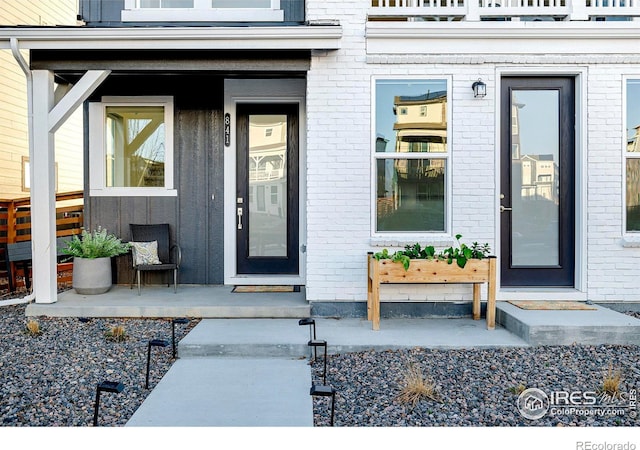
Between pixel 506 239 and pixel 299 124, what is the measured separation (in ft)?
9.25

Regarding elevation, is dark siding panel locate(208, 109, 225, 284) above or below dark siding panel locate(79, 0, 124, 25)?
below

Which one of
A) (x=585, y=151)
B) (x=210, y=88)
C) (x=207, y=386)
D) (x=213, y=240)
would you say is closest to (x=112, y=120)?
(x=210, y=88)

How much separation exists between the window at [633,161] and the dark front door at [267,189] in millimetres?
3678

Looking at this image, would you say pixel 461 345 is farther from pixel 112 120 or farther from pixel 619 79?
pixel 112 120

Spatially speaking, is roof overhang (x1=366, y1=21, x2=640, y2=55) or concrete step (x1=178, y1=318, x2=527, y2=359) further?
roof overhang (x1=366, y1=21, x2=640, y2=55)

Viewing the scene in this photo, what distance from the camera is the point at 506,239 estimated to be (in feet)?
17.1

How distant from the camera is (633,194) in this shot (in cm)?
512

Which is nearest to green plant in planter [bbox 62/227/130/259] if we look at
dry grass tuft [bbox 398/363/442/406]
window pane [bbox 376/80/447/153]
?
window pane [bbox 376/80/447/153]

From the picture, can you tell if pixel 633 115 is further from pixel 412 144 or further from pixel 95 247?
pixel 95 247

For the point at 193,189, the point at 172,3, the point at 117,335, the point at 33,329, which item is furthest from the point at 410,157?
the point at 33,329

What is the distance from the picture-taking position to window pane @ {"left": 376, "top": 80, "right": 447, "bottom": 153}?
5.07 metres

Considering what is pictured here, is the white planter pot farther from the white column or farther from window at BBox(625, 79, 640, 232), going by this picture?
window at BBox(625, 79, 640, 232)

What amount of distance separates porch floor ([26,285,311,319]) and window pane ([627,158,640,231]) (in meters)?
3.47

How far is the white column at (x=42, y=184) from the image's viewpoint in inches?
201
